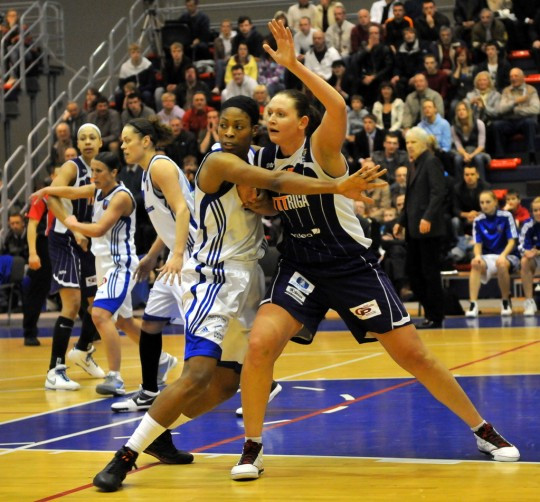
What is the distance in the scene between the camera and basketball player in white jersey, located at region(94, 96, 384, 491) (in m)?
4.63

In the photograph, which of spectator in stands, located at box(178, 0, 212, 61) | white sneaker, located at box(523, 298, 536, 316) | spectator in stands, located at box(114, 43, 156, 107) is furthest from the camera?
spectator in stands, located at box(178, 0, 212, 61)

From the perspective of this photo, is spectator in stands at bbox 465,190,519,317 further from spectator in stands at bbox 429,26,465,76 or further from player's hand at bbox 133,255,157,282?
player's hand at bbox 133,255,157,282

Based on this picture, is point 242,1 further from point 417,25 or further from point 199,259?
point 199,259

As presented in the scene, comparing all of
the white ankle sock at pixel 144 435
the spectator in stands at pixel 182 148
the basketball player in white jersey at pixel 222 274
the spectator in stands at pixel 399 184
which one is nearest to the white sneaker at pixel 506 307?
the spectator in stands at pixel 399 184

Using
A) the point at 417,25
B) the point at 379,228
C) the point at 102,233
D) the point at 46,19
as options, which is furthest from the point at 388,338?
the point at 46,19

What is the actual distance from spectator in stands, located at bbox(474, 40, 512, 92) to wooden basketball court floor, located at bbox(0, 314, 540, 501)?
816 cm

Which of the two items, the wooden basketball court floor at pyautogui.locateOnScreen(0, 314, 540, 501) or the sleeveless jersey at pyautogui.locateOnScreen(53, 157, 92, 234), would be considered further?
the sleeveless jersey at pyautogui.locateOnScreen(53, 157, 92, 234)

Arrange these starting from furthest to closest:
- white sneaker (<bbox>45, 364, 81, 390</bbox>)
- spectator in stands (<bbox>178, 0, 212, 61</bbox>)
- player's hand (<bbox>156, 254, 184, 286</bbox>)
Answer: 1. spectator in stands (<bbox>178, 0, 212, 61</bbox>)
2. white sneaker (<bbox>45, 364, 81, 390</bbox>)
3. player's hand (<bbox>156, 254, 184, 286</bbox>)

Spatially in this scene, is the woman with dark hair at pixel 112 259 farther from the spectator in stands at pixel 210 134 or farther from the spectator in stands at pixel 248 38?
the spectator in stands at pixel 248 38

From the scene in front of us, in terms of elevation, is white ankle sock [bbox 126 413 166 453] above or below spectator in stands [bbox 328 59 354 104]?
below

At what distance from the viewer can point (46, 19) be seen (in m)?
20.3

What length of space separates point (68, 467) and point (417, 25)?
1424 centimetres

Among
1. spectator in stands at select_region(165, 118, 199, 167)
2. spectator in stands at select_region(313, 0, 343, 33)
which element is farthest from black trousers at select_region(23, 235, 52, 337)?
spectator in stands at select_region(313, 0, 343, 33)

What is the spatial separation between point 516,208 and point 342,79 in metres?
4.42
